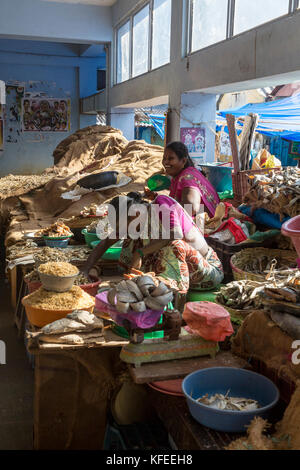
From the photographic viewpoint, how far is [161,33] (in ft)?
25.0

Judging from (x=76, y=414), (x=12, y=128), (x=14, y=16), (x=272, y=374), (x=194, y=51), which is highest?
(x=14, y=16)

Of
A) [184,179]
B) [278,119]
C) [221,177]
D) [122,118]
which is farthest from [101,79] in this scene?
[184,179]

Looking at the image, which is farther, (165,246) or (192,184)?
(192,184)

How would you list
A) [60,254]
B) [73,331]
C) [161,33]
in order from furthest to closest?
[161,33] → [60,254] → [73,331]

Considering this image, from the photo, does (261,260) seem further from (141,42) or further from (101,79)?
(101,79)

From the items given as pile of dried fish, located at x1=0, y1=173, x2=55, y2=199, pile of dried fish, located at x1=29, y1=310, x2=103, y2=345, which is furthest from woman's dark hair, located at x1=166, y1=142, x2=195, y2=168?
pile of dried fish, located at x1=0, y1=173, x2=55, y2=199

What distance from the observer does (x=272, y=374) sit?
2.17m

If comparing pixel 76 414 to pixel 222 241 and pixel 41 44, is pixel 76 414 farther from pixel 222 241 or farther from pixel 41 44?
pixel 41 44

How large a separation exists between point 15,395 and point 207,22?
4684mm

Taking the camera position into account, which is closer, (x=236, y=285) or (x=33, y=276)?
(x=236, y=285)

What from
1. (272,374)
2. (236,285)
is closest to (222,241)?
(236,285)

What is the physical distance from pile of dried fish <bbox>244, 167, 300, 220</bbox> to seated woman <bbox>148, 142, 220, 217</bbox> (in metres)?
0.41

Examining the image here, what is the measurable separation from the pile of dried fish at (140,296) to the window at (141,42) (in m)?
6.72

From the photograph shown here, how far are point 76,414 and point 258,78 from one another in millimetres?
3488
